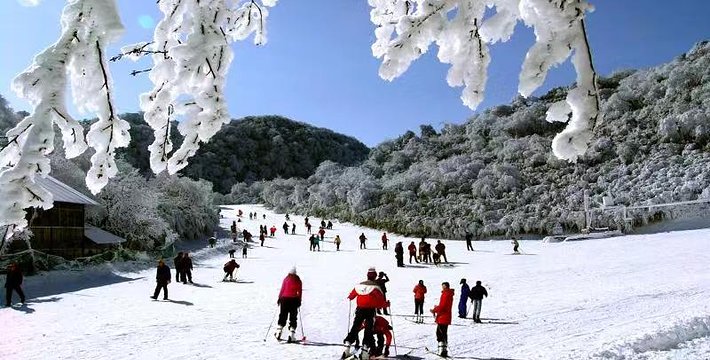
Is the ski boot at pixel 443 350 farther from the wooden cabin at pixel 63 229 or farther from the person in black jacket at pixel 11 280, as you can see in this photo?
the wooden cabin at pixel 63 229

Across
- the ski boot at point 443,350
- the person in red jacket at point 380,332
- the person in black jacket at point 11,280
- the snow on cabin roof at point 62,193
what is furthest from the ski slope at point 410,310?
the snow on cabin roof at point 62,193

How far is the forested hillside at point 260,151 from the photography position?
390 ft

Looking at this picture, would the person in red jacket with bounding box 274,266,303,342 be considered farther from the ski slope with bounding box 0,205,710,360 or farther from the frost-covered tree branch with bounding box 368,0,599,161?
the frost-covered tree branch with bounding box 368,0,599,161

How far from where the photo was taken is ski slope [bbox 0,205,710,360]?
880cm

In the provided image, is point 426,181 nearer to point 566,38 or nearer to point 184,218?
point 184,218

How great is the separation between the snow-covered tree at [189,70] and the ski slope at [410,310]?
6698mm

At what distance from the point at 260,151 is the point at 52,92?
149 metres

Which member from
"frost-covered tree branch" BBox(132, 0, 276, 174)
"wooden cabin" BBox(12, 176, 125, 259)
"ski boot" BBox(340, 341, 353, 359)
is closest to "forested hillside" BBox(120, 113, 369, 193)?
"wooden cabin" BBox(12, 176, 125, 259)

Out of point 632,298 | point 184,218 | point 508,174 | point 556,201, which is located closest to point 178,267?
point 632,298

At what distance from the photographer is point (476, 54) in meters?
2.36

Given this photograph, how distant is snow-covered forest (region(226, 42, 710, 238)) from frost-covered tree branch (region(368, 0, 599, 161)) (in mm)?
34261

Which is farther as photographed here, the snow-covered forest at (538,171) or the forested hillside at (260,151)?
the forested hillside at (260,151)

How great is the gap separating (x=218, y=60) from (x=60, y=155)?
34.5m

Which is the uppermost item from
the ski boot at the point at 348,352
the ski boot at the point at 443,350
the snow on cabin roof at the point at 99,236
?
the snow on cabin roof at the point at 99,236
